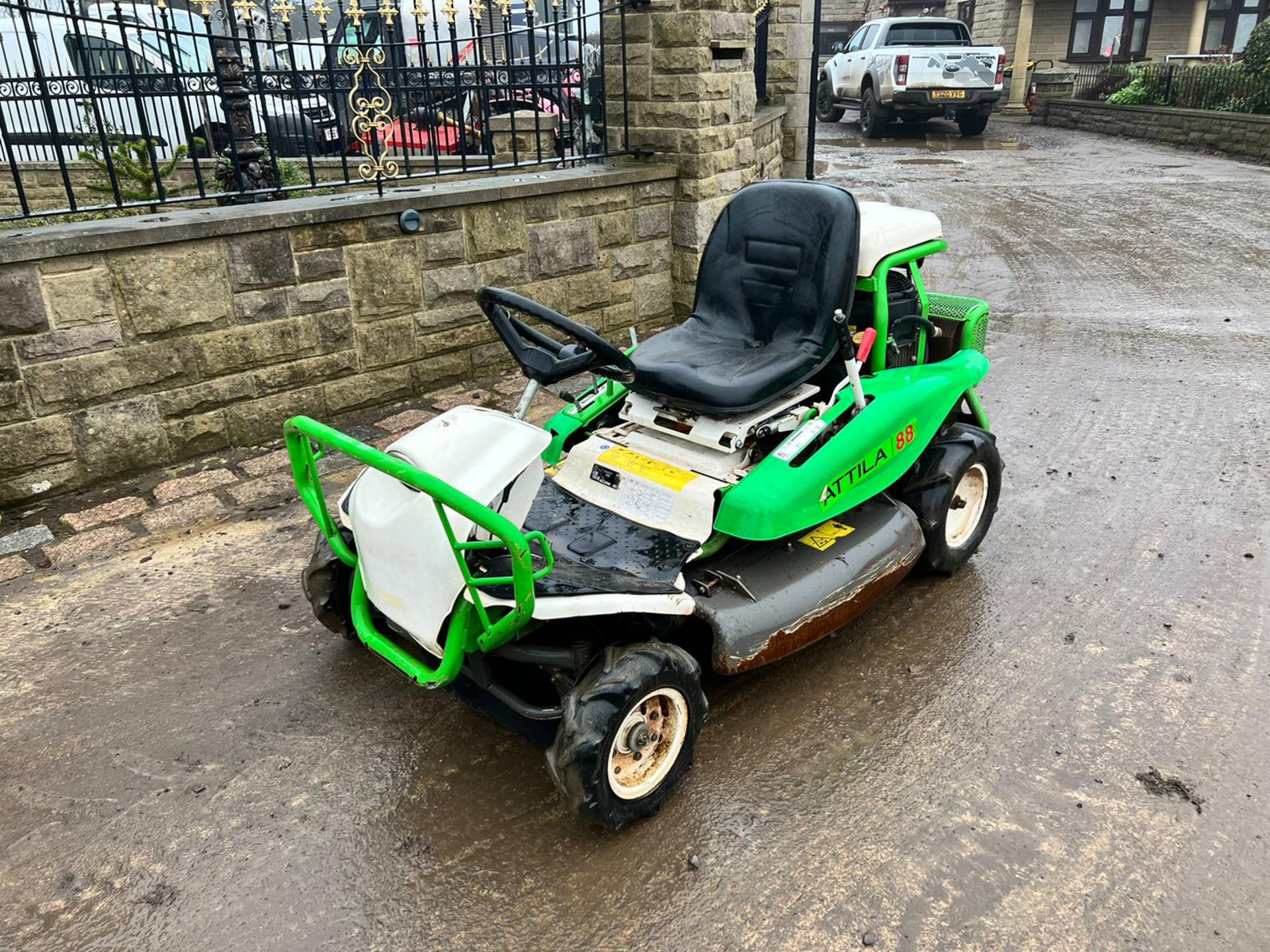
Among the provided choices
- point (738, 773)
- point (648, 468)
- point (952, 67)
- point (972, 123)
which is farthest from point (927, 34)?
point (738, 773)

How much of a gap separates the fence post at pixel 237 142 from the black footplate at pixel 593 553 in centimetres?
299

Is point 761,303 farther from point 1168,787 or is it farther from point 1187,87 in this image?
point 1187,87

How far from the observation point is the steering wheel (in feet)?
9.23

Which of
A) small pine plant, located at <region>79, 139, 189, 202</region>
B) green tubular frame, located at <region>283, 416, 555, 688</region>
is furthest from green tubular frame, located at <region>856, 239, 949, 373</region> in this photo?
small pine plant, located at <region>79, 139, 189, 202</region>

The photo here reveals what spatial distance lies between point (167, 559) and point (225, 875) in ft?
6.23

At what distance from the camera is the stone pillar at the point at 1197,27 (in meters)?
26.0

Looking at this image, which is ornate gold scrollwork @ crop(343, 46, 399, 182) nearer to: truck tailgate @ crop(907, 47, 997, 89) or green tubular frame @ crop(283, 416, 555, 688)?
green tubular frame @ crop(283, 416, 555, 688)

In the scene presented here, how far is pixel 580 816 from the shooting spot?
2482 millimetres

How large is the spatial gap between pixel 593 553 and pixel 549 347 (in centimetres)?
66

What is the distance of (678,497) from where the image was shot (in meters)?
3.13

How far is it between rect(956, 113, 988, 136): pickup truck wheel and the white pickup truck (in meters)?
0.01

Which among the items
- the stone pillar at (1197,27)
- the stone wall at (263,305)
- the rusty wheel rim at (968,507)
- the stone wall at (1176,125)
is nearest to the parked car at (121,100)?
the stone wall at (263,305)

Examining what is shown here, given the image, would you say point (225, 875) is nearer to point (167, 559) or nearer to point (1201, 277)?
point (167, 559)

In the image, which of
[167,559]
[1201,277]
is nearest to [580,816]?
[167,559]
